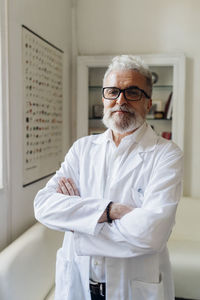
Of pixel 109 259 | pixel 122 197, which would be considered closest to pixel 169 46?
pixel 122 197

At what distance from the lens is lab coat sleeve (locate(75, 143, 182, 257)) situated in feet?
3.97

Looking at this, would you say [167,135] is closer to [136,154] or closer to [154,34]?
[154,34]

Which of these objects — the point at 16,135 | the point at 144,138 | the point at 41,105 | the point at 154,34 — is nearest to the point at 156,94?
the point at 154,34

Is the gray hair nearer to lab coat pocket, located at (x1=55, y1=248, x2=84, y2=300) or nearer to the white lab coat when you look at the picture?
the white lab coat

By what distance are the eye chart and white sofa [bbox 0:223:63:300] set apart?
415mm

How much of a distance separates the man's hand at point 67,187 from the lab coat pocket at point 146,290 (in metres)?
0.46

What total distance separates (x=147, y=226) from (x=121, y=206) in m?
0.13

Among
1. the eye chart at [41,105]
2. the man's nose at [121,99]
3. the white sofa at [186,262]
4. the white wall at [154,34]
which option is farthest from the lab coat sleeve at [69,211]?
the white wall at [154,34]

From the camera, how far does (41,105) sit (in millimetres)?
2498

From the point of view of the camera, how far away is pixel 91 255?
4.18ft

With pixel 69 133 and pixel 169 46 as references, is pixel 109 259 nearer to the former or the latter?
pixel 69 133

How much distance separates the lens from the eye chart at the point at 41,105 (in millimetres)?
2250

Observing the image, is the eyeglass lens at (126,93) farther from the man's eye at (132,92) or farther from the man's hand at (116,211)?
the man's hand at (116,211)

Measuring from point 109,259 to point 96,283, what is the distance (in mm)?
144
